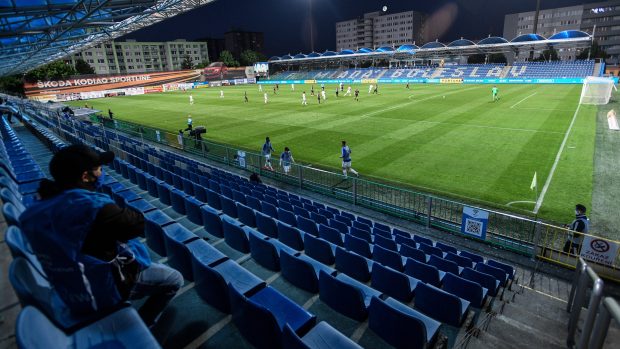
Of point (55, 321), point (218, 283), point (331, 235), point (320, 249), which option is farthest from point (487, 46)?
point (55, 321)

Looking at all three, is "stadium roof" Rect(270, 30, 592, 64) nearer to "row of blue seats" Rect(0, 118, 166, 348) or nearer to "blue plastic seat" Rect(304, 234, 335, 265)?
"blue plastic seat" Rect(304, 234, 335, 265)

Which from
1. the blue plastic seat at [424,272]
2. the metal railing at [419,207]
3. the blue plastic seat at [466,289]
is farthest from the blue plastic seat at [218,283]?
the metal railing at [419,207]

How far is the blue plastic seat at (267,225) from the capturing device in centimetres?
732

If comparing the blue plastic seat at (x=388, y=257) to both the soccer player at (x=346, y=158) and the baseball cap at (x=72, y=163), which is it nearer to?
the baseball cap at (x=72, y=163)

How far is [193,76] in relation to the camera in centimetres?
8856

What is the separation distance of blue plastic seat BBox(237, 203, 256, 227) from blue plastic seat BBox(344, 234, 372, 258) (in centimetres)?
230

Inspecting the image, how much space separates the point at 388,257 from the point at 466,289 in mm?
1445

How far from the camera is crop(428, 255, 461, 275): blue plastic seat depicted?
6376mm

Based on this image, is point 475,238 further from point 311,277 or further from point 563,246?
point 311,277

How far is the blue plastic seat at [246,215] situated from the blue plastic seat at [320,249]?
1883 mm

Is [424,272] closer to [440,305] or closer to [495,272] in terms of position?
[440,305]

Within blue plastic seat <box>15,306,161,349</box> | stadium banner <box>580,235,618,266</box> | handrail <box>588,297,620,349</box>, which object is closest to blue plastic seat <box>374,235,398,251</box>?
handrail <box>588,297,620,349</box>

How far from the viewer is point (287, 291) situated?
17.0ft

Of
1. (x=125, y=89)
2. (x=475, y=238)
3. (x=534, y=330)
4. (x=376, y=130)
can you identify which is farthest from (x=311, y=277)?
(x=125, y=89)
